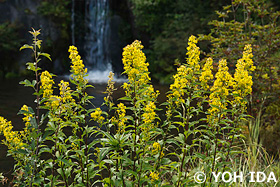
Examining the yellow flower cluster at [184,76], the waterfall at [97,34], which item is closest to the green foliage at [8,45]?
the waterfall at [97,34]

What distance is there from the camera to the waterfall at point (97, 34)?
2009 cm

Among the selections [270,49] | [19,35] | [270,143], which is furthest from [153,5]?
Result: [270,143]

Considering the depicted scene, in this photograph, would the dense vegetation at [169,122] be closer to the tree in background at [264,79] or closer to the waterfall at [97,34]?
the tree in background at [264,79]

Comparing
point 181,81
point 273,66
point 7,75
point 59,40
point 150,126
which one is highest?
point 59,40

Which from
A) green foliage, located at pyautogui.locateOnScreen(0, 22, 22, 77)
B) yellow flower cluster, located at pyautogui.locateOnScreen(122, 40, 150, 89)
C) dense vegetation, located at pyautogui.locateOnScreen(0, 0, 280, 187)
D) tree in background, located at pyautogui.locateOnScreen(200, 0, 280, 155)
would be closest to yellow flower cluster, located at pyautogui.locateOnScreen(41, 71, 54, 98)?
dense vegetation, located at pyautogui.locateOnScreen(0, 0, 280, 187)

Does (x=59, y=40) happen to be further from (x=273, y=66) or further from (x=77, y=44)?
(x=273, y=66)

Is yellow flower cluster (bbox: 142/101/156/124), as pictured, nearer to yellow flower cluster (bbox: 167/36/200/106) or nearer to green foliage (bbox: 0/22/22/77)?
yellow flower cluster (bbox: 167/36/200/106)

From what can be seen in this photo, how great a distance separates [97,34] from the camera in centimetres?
2023

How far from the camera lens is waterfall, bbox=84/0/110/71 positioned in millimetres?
20094

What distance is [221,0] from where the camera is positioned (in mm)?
17781

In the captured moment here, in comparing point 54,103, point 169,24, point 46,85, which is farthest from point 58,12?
point 54,103

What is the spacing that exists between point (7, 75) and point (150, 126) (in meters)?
16.6

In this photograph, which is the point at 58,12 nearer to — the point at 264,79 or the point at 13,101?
the point at 13,101

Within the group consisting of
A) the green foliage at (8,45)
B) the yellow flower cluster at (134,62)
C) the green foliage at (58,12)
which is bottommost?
the yellow flower cluster at (134,62)
